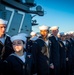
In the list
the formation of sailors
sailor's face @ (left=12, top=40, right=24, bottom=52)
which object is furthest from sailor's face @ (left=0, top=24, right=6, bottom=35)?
sailor's face @ (left=12, top=40, right=24, bottom=52)

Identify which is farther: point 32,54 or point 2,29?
point 32,54

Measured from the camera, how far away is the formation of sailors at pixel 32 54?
183 inches

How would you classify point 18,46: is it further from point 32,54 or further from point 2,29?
point 32,54

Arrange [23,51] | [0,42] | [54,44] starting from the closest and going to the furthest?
[23,51] → [0,42] → [54,44]

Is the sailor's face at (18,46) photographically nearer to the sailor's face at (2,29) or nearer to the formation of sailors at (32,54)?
the formation of sailors at (32,54)

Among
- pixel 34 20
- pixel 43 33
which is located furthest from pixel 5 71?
pixel 34 20

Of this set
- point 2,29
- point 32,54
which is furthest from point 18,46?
point 32,54

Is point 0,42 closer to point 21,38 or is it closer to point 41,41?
point 21,38


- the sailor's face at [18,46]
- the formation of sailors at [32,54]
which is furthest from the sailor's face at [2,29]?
the sailor's face at [18,46]

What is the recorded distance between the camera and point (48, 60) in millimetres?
7043

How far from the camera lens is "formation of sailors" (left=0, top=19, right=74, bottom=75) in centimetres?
466

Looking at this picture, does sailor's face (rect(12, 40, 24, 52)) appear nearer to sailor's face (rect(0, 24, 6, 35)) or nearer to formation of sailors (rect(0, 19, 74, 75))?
formation of sailors (rect(0, 19, 74, 75))

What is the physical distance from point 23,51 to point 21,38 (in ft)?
0.69

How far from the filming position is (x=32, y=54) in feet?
21.9
